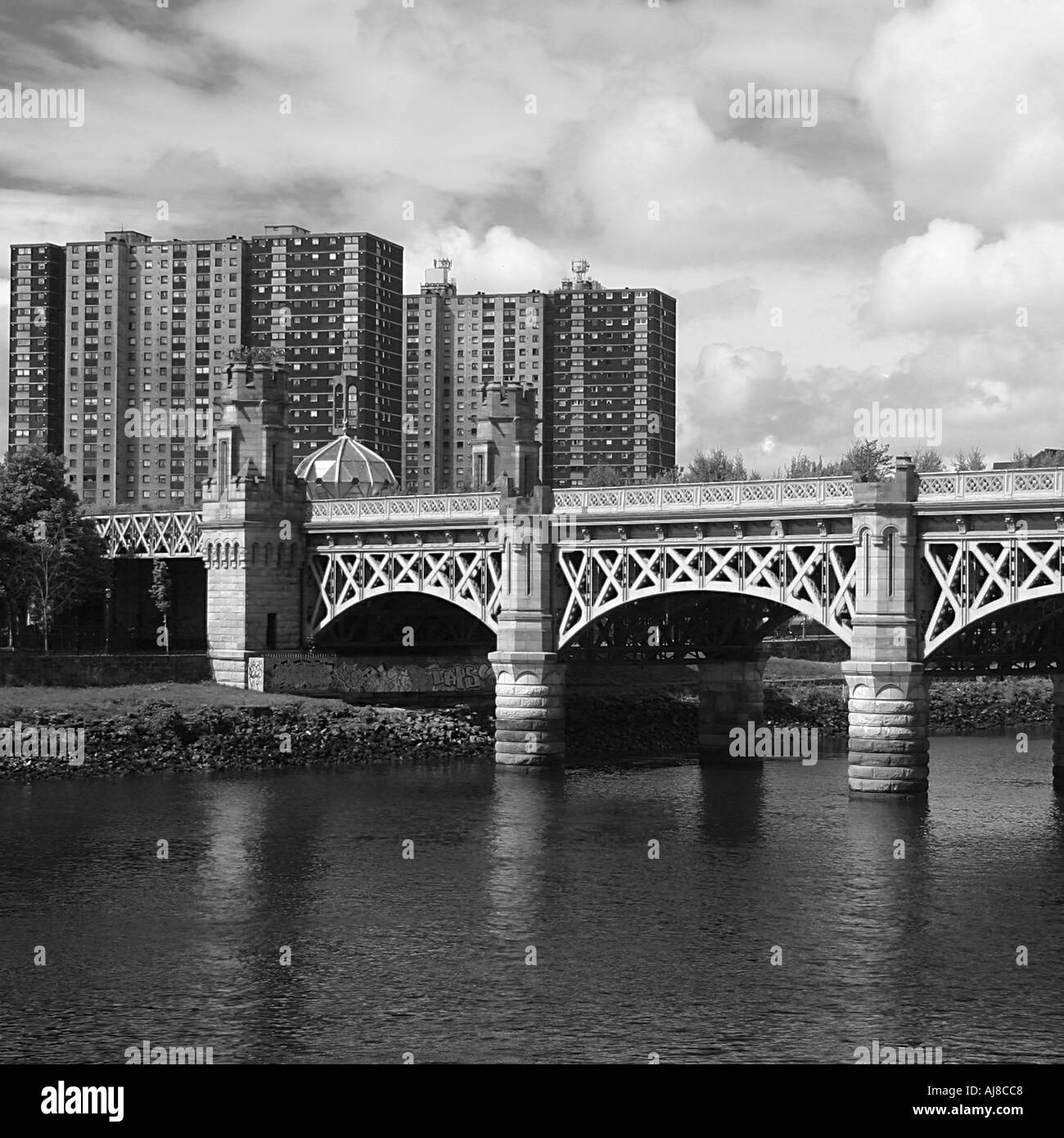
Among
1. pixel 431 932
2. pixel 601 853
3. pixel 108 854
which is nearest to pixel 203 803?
pixel 108 854

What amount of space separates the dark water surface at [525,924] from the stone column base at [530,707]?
26.6 feet

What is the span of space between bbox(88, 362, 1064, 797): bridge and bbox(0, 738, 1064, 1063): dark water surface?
7.33 m

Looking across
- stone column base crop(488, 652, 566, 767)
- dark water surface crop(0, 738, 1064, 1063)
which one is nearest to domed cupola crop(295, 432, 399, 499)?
stone column base crop(488, 652, 566, 767)

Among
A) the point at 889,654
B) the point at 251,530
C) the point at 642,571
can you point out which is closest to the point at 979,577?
the point at 889,654

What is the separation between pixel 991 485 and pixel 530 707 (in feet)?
85.2

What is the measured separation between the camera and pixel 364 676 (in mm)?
94375

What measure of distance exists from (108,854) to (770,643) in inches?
1886

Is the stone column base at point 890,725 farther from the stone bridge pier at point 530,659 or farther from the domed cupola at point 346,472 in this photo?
the domed cupola at point 346,472

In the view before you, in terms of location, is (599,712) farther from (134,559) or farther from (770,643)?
(134,559)

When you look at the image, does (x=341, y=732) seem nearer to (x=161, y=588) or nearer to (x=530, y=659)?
(x=530, y=659)

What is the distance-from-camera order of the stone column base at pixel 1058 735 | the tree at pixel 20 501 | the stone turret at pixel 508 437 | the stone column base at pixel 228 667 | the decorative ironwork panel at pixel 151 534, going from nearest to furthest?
the stone column base at pixel 1058 735
the stone turret at pixel 508 437
the stone column base at pixel 228 667
the tree at pixel 20 501
the decorative ironwork panel at pixel 151 534

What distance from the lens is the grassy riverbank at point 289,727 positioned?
8006 centimetres

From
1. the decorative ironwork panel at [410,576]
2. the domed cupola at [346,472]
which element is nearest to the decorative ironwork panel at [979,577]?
the decorative ironwork panel at [410,576]

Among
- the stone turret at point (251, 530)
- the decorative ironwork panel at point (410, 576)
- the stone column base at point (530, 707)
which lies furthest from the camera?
the stone turret at point (251, 530)
